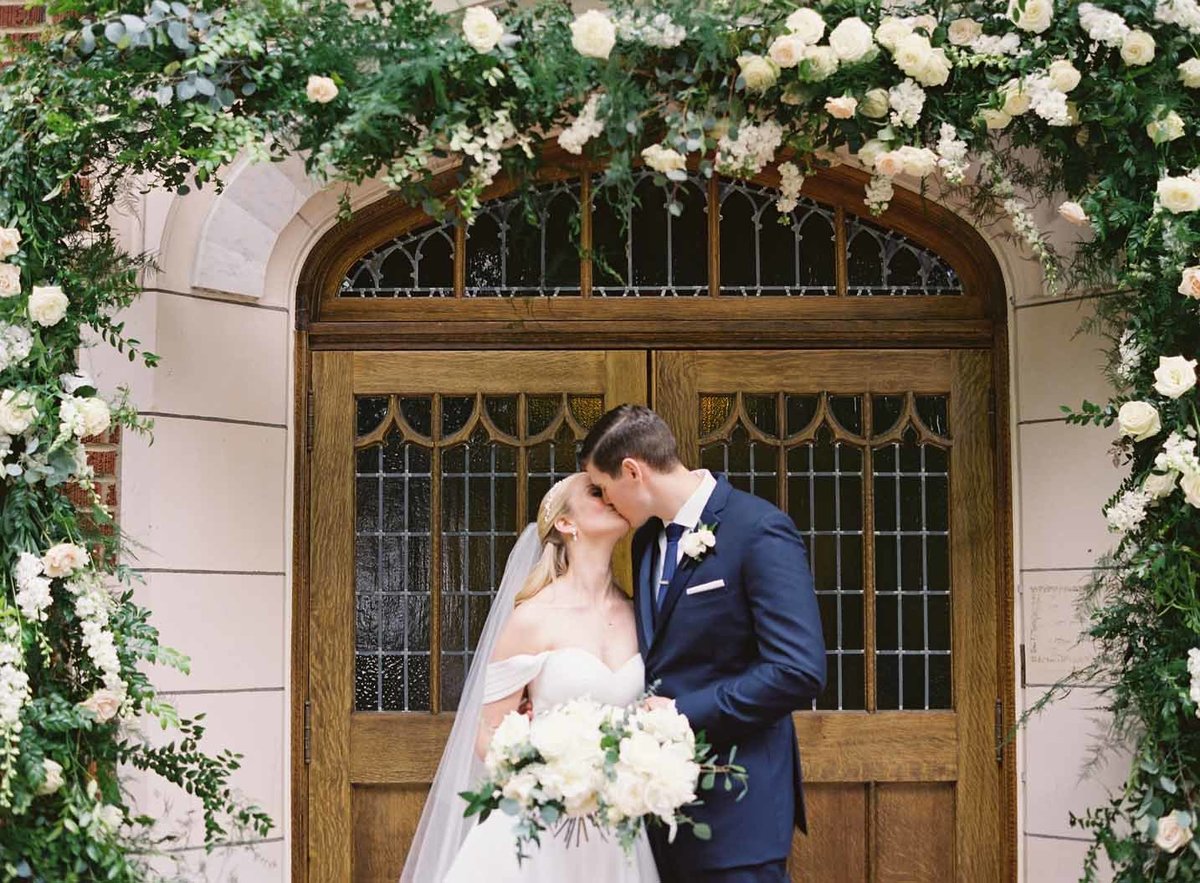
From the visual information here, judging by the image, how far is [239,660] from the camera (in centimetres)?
427

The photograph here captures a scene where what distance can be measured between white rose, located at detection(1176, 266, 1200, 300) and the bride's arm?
1826 mm

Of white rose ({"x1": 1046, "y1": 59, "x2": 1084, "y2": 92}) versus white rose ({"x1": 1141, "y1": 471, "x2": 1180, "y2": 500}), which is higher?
white rose ({"x1": 1046, "y1": 59, "x2": 1084, "y2": 92})

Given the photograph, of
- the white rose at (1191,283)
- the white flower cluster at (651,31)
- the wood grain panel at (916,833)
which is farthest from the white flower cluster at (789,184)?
the wood grain panel at (916,833)

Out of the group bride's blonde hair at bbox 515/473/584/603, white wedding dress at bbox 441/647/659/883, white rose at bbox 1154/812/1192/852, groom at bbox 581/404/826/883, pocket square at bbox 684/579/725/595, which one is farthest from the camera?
bride's blonde hair at bbox 515/473/584/603

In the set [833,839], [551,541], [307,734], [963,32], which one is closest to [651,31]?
[963,32]

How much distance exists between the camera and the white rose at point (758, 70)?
3443mm

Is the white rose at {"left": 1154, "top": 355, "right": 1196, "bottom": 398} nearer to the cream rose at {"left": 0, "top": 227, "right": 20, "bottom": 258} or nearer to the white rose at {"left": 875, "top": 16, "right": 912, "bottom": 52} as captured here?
the white rose at {"left": 875, "top": 16, "right": 912, "bottom": 52}

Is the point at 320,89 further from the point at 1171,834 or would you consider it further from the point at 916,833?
the point at 916,833

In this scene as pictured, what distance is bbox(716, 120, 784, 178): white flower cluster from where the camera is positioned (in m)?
3.54

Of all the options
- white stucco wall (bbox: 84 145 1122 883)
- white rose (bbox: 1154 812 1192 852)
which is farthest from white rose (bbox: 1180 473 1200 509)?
white stucco wall (bbox: 84 145 1122 883)

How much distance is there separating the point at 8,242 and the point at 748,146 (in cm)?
180

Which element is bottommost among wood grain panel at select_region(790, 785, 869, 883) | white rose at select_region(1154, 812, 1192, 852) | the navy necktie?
wood grain panel at select_region(790, 785, 869, 883)

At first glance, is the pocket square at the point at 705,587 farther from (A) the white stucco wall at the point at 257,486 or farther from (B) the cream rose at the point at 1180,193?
(B) the cream rose at the point at 1180,193

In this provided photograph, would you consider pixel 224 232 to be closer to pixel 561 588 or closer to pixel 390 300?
pixel 390 300
